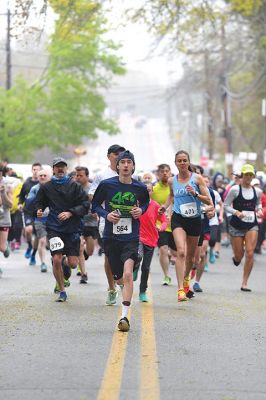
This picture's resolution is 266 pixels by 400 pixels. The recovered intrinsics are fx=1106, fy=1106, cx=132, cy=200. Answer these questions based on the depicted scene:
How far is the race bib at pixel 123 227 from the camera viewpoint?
11.1 meters

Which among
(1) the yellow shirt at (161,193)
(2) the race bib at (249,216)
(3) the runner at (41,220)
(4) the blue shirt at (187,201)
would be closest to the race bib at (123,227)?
(4) the blue shirt at (187,201)

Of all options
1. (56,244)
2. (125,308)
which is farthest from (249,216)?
(125,308)

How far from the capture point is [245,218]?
15.2 m

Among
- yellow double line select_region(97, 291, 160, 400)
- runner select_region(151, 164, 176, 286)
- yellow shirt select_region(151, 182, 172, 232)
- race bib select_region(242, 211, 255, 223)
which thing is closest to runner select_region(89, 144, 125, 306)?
yellow double line select_region(97, 291, 160, 400)

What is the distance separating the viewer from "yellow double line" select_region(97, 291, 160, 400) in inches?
288

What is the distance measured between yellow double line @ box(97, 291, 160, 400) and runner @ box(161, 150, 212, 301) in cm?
222

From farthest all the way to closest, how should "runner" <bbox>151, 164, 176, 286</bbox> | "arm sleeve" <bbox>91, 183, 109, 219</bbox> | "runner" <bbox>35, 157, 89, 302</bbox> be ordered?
"runner" <bbox>151, 164, 176, 286</bbox>, "runner" <bbox>35, 157, 89, 302</bbox>, "arm sleeve" <bbox>91, 183, 109, 219</bbox>

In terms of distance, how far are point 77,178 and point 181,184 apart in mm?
3465

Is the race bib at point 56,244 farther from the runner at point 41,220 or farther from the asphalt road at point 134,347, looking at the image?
the runner at point 41,220

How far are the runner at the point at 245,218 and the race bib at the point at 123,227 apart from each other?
13.9 feet

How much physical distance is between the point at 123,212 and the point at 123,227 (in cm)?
16

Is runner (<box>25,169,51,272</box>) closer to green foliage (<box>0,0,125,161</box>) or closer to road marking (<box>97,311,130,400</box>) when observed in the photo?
road marking (<box>97,311,130,400</box>)

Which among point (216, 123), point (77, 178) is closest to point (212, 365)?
point (77, 178)

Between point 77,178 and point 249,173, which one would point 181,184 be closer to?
point 249,173
